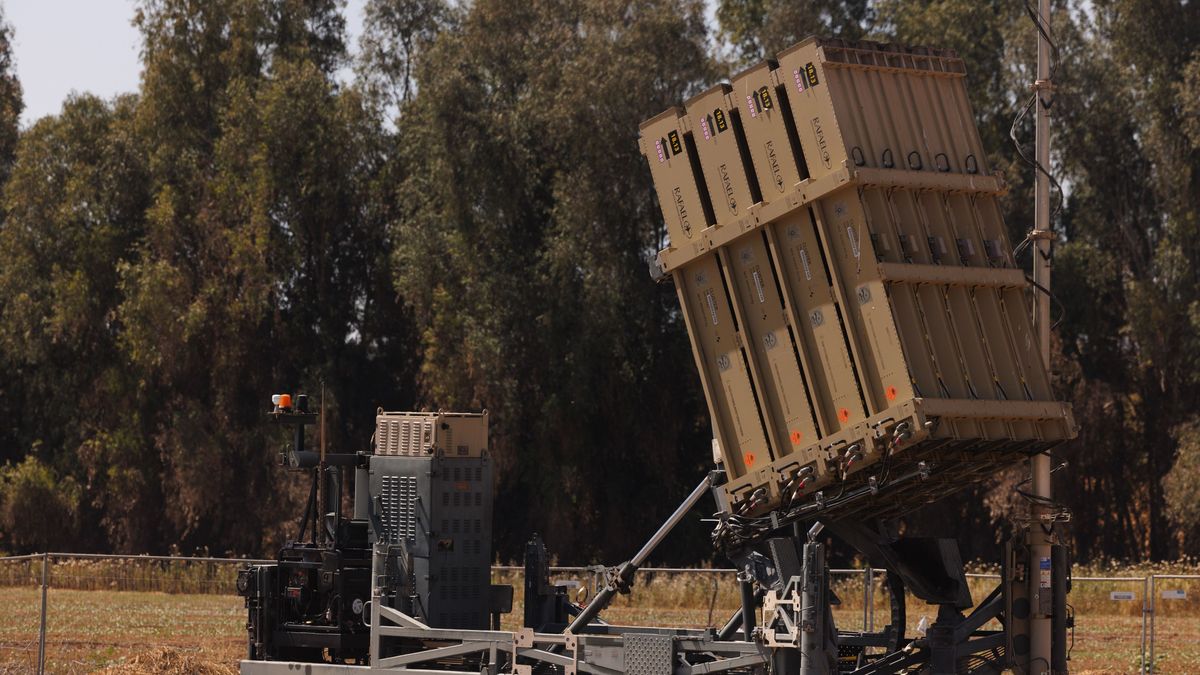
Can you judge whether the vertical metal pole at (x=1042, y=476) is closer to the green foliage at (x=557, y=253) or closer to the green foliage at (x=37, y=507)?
the green foliage at (x=557, y=253)

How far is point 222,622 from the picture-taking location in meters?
26.1

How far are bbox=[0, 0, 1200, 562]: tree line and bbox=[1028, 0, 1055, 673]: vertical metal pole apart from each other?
2274cm

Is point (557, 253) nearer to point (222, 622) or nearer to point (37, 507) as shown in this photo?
point (222, 622)

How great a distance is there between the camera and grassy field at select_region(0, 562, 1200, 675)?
2084 cm

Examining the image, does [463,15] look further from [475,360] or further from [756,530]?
[756,530]

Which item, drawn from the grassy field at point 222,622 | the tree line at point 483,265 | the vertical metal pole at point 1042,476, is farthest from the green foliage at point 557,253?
the vertical metal pole at point 1042,476

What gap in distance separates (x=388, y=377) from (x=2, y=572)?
17.5m

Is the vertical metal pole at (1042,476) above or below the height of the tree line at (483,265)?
below

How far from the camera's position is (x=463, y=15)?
148 ft

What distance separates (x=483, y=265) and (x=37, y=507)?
14806 mm

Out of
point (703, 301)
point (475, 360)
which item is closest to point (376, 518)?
point (703, 301)

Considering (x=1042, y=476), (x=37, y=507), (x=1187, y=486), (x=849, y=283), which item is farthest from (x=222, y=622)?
(x=1187, y=486)

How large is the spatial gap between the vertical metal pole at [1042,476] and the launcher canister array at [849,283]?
9.1 inches

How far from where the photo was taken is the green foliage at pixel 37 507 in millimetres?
44812
